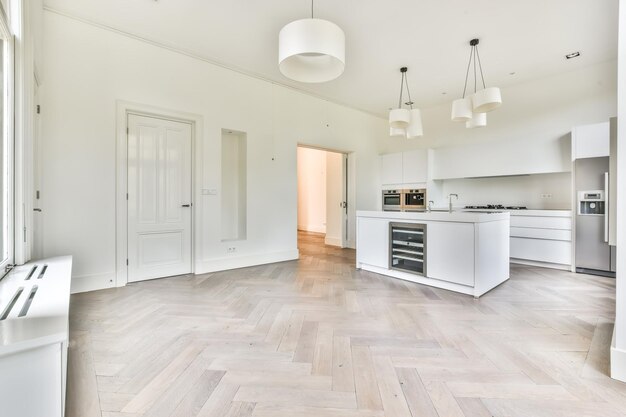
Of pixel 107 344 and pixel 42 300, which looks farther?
pixel 107 344

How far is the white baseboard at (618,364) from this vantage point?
1.63 metres

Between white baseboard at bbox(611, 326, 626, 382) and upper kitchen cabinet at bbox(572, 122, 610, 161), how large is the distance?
3335mm

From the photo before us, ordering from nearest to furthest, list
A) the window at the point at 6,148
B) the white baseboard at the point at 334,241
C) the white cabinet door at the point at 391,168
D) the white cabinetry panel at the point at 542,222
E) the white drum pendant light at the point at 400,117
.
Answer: the window at the point at 6,148 → the white drum pendant light at the point at 400,117 → the white cabinetry panel at the point at 542,222 → the white cabinet door at the point at 391,168 → the white baseboard at the point at 334,241

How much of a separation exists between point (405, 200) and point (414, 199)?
23 cm

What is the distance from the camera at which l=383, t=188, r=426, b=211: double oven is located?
6.03 m

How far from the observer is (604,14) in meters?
3.19

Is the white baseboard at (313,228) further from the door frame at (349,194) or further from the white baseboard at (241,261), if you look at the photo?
the white baseboard at (241,261)

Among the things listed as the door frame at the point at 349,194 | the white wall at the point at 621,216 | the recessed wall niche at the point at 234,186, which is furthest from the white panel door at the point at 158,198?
the white wall at the point at 621,216

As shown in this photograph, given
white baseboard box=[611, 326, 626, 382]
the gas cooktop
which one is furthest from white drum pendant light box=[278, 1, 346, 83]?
the gas cooktop

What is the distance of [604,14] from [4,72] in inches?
222

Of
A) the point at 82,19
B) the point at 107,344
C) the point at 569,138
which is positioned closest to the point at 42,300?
the point at 107,344

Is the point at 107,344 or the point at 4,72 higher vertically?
the point at 4,72

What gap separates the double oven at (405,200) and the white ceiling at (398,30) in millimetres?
2318

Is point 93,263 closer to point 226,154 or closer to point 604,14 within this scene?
point 226,154
